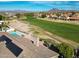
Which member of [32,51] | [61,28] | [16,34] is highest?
[61,28]

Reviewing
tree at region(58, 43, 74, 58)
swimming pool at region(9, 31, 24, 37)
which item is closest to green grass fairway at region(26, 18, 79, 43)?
tree at region(58, 43, 74, 58)

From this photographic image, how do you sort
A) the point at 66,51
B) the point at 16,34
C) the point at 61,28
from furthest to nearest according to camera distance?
the point at 16,34 < the point at 61,28 < the point at 66,51

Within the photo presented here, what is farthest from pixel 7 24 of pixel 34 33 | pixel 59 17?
pixel 59 17

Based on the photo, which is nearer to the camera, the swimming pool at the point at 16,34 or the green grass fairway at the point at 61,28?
the green grass fairway at the point at 61,28

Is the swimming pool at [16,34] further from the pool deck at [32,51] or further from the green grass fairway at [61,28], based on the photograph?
the green grass fairway at [61,28]

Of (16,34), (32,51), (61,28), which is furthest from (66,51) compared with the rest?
(16,34)

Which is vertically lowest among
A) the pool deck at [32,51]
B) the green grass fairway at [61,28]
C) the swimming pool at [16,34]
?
the pool deck at [32,51]

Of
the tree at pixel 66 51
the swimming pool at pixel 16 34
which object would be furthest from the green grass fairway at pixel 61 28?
the swimming pool at pixel 16 34

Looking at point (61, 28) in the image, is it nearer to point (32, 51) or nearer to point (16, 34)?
point (32, 51)

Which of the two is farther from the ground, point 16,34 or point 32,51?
point 16,34

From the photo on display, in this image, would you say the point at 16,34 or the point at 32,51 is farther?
the point at 16,34
